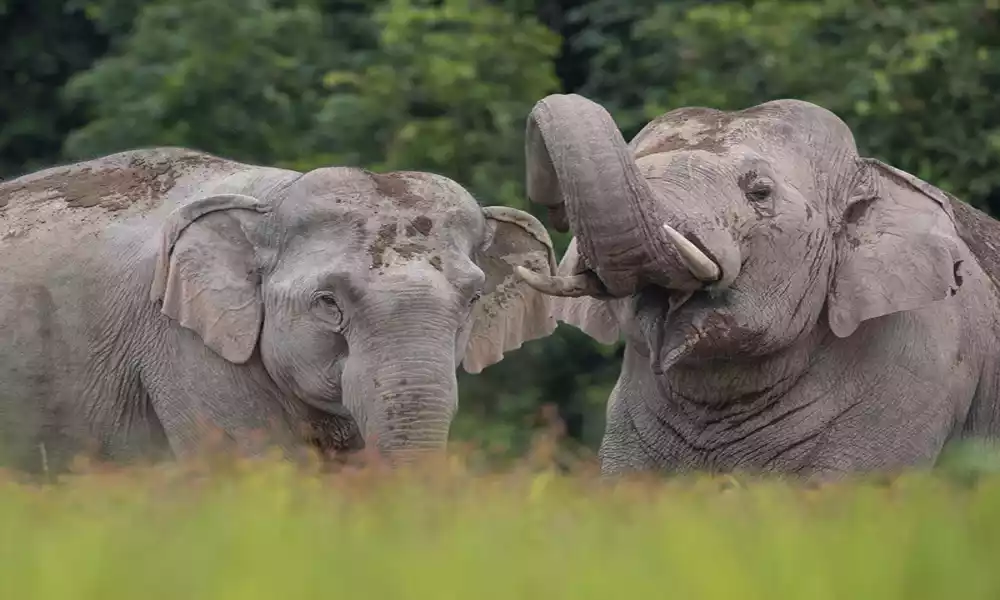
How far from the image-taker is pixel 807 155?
7223 mm

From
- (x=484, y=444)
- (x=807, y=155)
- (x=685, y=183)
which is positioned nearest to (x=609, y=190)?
(x=685, y=183)

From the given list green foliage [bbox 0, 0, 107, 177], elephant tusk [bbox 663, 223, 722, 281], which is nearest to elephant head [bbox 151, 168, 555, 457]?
elephant tusk [bbox 663, 223, 722, 281]

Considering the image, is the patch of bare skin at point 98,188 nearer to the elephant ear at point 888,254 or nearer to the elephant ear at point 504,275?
the elephant ear at point 504,275

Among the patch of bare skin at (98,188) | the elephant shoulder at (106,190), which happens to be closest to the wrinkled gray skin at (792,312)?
the elephant shoulder at (106,190)

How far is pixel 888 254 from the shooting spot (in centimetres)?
716

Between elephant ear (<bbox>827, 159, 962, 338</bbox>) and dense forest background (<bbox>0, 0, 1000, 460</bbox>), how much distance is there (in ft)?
13.8

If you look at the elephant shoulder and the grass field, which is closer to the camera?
the grass field

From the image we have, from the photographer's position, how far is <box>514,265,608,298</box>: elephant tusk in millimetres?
6379

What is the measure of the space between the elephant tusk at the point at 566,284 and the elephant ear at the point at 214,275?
1198mm

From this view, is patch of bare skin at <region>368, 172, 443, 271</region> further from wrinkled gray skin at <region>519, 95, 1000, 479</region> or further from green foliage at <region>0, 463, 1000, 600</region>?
green foliage at <region>0, 463, 1000, 600</region>

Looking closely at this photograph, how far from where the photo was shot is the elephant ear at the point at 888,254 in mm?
7066

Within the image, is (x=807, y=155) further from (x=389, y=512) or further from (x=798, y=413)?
(x=389, y=512)

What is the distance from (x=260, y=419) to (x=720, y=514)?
3919mm

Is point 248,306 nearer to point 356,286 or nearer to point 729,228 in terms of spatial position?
point 356,286
